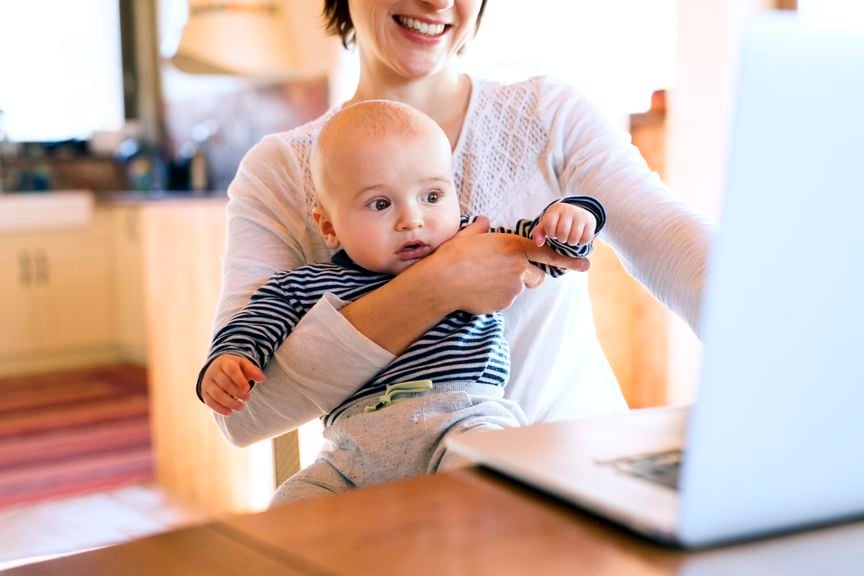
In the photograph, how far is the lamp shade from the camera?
14.1ft

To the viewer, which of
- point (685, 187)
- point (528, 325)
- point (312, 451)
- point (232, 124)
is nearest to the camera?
point (528, 325)

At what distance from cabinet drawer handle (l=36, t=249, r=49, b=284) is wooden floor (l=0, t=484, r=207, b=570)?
2.44 m

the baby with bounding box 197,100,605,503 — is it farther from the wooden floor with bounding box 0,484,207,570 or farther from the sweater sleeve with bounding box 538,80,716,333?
the wooden floor with bounding box 0,484,207,570

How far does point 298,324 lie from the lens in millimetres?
1285

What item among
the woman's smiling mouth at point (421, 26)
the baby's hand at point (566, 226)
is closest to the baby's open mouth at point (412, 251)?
the baby's hand at point (566, 226)

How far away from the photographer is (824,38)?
0.54m

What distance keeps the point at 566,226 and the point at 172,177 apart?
5344mm

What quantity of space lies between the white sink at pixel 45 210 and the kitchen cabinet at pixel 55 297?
0.05 meters

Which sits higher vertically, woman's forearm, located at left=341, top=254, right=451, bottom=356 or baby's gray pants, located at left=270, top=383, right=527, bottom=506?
woman's forearm, located at left=341, top=254, right=451, bottom=356

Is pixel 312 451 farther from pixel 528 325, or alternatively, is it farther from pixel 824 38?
pixel 824 38

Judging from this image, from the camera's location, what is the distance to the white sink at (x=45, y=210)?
582cm

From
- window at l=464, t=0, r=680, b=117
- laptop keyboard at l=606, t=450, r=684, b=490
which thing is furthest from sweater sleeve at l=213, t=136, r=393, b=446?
window at l=464, t=0, r=680, b=117

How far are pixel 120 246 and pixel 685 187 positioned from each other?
3.78 m

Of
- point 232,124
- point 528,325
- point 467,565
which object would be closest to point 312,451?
point 528,325
